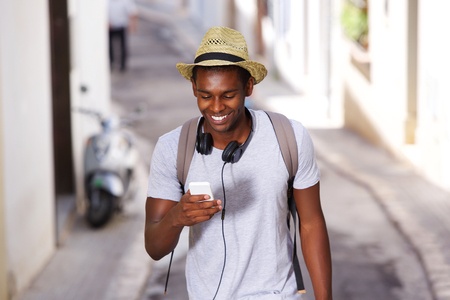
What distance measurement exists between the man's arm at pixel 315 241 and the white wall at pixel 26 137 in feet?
12.7

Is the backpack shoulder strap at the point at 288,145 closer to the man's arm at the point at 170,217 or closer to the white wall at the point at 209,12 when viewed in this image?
the man's arm at the point at 170,217

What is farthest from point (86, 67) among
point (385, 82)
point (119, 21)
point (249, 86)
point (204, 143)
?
point (119, 21)

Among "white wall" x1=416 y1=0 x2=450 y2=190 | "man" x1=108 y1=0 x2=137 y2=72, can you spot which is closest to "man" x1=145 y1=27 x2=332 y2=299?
"white wall" x1=416 y1=0 x2=450 y2=190

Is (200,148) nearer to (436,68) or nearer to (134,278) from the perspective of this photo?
(134,278)

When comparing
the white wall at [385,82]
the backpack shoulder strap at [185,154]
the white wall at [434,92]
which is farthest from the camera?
the white wall at [385,82]

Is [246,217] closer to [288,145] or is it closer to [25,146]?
[288,145]

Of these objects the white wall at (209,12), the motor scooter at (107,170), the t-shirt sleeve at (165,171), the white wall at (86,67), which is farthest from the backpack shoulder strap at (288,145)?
the white wall at (209,12)

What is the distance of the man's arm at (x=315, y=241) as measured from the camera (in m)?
4.23

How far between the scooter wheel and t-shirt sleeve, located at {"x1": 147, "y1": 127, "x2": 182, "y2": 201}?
21.3 feet

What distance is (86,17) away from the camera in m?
12.7

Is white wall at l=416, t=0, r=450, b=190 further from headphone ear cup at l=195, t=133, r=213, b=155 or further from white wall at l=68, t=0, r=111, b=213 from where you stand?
headphone ear cup at l=195, t=133, r=213, b=155

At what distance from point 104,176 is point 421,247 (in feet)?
9.95

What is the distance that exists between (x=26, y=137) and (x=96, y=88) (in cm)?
399

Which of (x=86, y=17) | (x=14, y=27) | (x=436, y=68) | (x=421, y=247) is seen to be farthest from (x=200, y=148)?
(x=86, y=17)
